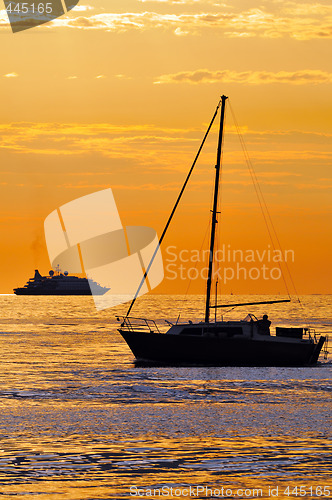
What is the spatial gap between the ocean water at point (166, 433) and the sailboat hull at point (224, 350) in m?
0.78

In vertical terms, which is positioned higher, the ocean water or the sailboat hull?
the sailboat hull

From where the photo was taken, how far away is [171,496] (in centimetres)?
1912

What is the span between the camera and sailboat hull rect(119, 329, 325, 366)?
49.6 metres

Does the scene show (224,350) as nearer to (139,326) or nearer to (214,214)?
(214,214)

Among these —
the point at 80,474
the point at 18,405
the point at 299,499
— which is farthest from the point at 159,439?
the point at 18,405

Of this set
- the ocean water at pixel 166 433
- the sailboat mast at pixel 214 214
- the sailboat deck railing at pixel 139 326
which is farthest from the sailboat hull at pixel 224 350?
the sailboat mast at pixel 214 214

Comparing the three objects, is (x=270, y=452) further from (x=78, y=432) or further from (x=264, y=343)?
(x=264, y=343)

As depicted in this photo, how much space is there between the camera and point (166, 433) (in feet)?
89.0

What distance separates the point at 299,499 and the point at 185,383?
24.2m

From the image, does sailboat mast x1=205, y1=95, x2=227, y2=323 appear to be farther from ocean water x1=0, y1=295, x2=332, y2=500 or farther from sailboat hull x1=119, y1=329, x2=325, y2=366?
ocean water x1=0, y1=295, x2=332, y2=500

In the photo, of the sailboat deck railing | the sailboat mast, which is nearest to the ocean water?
the sailboat deck railing

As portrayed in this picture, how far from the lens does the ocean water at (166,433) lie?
20047mm

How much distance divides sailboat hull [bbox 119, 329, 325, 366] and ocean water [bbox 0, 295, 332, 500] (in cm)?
78

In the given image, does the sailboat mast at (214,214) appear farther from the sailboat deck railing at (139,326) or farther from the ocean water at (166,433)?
the ocean water at (166,433)
